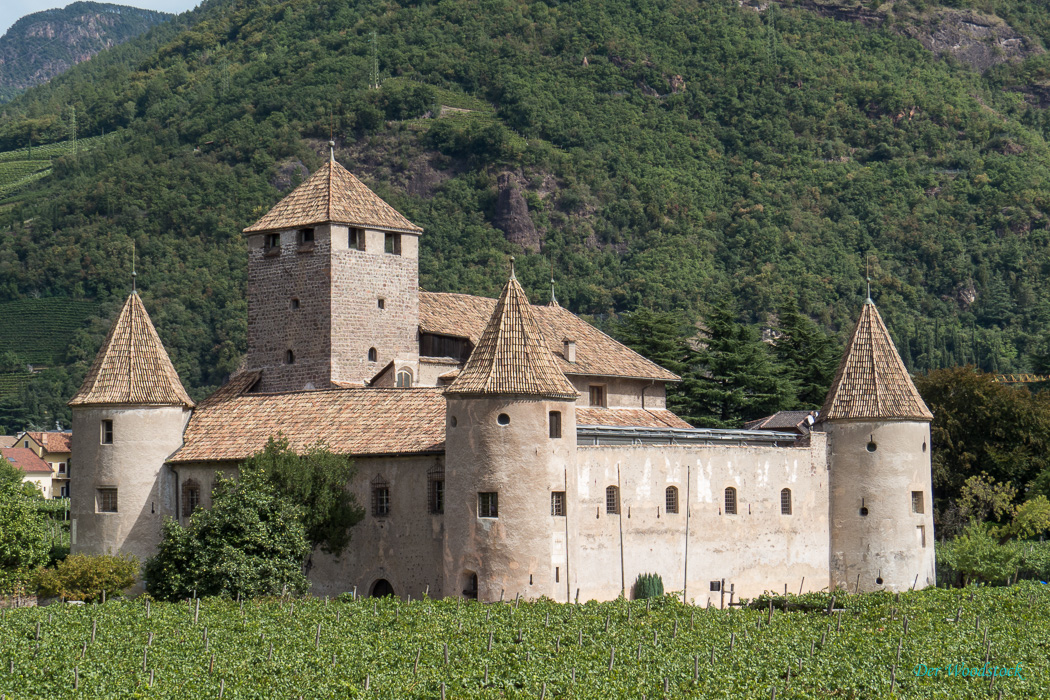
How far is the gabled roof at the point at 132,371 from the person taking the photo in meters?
53.9

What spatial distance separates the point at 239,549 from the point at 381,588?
4655 millimetres

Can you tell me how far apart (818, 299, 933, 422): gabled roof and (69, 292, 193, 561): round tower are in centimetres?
2216

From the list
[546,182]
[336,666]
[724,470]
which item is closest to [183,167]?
[546,182]

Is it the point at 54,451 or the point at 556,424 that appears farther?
the point at 54,451

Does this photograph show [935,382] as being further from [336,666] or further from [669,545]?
[336,666]

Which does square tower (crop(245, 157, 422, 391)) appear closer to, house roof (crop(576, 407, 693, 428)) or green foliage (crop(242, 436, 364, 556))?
house roof (crop(576, 407, 693, 428))

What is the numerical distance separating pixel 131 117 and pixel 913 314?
302ft

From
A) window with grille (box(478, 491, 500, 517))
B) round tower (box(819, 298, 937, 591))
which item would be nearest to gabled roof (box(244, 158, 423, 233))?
window with grille (box(478, 491, 500, 517))

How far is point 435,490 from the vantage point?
164ft

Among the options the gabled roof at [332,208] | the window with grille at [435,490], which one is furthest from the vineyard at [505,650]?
the gabled roof at [332,208]

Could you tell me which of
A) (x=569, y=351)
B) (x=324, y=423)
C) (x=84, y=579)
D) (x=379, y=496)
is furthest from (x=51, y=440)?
Answer: (x=379, y=496)

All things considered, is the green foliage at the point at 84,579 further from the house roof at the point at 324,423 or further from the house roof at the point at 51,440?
the house roof at the point at 51,440

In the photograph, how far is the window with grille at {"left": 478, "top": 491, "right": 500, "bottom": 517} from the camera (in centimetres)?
4806

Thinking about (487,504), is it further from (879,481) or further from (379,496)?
(879,481)
